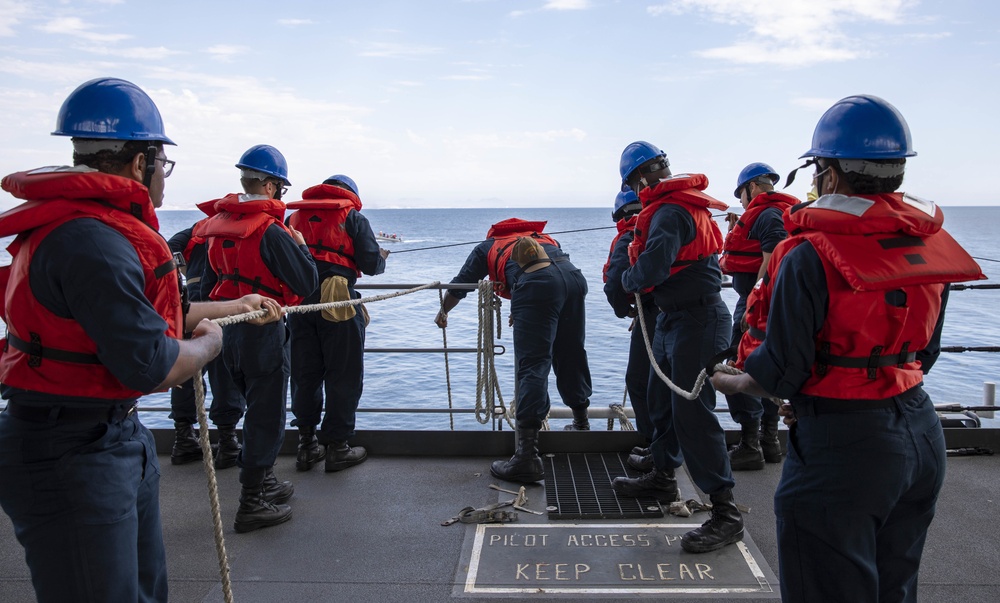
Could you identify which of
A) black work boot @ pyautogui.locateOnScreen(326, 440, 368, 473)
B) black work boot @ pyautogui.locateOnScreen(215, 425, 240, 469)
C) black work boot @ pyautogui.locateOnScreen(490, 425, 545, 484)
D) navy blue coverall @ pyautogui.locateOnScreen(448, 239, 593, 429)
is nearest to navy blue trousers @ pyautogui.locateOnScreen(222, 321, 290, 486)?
black work boot @ pyautogui.locateOnScreen(326, 440, 368, 473)

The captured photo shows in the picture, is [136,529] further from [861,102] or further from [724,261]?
[724,261]

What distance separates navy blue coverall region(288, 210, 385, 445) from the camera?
203 inches

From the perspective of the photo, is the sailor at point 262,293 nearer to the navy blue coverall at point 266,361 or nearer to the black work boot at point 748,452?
the navy blue coverall at point 266,361

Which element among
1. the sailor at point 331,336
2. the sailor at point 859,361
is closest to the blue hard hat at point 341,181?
the sailor at point 331,336

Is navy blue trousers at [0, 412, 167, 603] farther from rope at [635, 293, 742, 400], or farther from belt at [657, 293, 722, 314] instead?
belt at [657, 293, 722, 314]

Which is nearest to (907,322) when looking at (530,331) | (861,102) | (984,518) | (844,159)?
(844,159)

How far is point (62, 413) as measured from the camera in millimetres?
2188

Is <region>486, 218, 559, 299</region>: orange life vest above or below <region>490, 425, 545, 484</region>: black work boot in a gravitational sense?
above

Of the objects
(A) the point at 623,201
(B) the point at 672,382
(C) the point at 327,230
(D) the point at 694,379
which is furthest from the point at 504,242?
(D) the point at 694,379

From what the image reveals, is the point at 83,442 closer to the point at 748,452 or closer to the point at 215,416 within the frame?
the point at 215,416

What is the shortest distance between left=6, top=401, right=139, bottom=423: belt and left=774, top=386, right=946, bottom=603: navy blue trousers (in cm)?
207

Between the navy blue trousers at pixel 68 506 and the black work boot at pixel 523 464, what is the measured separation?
9.22ft

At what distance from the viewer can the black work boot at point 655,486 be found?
446 centimetres

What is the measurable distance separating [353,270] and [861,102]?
12.2 feet
